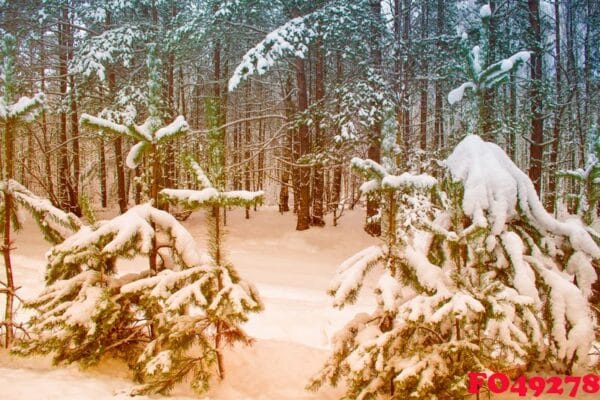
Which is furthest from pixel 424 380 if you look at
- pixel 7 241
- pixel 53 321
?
pixel 7 241

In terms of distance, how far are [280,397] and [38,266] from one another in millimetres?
8795

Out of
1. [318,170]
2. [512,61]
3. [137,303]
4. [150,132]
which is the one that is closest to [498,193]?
[512,61]

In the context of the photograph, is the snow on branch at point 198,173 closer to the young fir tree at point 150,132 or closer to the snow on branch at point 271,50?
the young fir tree at point 150,132

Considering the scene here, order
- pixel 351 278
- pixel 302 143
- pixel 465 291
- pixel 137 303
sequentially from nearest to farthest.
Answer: pixel 465 291 → pixel 351 278 → pixel 137 303 → pixel 302 143

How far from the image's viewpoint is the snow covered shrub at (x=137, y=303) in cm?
416

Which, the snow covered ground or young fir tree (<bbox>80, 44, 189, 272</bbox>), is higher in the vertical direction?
young fir tree (<bbox>80, 44, 189, 272</bbox>)

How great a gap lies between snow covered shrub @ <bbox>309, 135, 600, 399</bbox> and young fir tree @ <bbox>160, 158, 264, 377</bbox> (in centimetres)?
91

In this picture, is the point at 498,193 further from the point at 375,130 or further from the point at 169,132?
the point at 375,130

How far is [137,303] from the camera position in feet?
15.8

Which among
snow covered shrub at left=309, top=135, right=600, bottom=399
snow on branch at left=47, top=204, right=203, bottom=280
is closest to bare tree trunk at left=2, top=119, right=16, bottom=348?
snow on branch at left=47, top=204, right=203, bottom=280

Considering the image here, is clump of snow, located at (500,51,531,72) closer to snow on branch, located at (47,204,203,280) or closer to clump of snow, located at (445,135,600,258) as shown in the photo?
clump of snow, located at (445,135,600,258)

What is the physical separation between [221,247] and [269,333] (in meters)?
2.30

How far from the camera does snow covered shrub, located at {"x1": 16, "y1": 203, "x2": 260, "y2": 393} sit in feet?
13.6

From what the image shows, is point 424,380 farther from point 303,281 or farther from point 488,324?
point 303,281
